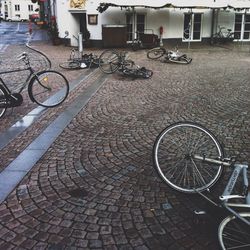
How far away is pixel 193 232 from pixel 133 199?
914 mm

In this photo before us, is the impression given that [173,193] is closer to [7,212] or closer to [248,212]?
[248,212]

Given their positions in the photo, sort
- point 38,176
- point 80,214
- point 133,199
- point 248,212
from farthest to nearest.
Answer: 1. point 38,176
2. point 133,199
3. point 80,214
4. point 248,212

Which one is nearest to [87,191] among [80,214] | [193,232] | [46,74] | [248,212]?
[80,214]

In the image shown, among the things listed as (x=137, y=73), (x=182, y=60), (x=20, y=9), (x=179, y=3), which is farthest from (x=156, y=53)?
(x=20, y=9)

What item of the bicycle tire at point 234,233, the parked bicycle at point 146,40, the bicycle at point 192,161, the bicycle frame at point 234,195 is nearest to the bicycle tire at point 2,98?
the bicycle at point 192,161

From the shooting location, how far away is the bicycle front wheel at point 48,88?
882cm

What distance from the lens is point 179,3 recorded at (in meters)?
24.8

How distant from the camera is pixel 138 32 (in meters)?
24.5

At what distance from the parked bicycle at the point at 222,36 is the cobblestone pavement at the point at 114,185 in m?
17.7

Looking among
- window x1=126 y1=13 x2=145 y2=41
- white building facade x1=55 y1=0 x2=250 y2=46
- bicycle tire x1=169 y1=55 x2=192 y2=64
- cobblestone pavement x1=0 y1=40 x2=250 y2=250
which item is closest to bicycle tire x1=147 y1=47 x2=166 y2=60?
bicycle tire x1=169 y1=55 x2=192 y2=64

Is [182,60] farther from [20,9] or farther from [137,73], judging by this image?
[20,9]

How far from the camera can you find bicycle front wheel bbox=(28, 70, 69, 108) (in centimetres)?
882

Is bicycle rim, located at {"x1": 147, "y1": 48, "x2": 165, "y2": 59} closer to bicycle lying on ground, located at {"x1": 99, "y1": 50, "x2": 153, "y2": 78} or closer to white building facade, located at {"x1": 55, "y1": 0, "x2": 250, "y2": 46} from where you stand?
bicycle lying on ground, located at {"x1": 99, "y1": 50, "x2": 153, "y2": 78}

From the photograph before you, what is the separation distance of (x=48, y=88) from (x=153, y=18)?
1743cm
